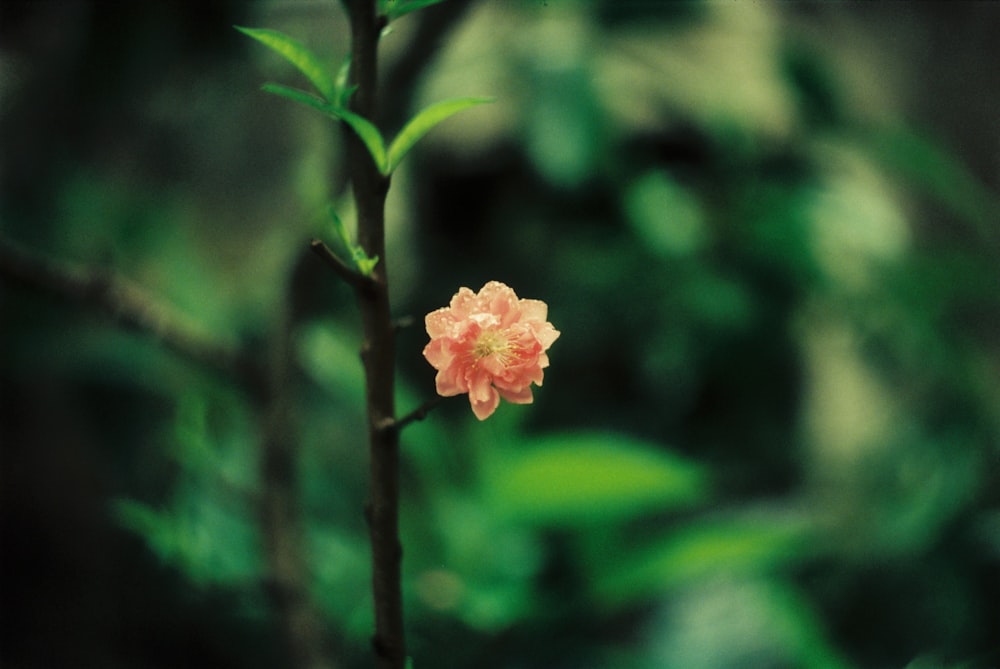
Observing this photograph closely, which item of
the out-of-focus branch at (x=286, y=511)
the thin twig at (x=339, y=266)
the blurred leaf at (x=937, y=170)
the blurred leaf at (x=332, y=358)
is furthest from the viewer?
the blurred leaf at (x=937, y=170)

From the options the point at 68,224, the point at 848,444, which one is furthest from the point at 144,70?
the point at 848,444

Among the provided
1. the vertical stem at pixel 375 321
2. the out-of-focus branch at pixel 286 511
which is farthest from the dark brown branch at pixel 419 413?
the out-of-focus branch at pixel 286 511

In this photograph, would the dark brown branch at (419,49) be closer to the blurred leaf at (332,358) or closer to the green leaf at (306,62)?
the blurred leaf at (332,358)

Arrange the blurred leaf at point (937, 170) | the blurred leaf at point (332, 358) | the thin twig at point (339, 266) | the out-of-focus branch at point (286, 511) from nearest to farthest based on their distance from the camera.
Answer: the thin twig at point (339, 266) → the out-of-focus branch at point (286, 511) → the blurred leaf at point (332, 358) → the blurred leaf at point (937, 170)

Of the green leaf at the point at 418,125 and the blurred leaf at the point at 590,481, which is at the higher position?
the blurred leaf at the point at 590,481

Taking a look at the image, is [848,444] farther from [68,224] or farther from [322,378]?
[68,224]

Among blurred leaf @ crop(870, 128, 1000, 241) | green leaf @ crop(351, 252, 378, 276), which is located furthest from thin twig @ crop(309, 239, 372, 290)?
blurred leaf @ crop(870, 128, 1000, 241)

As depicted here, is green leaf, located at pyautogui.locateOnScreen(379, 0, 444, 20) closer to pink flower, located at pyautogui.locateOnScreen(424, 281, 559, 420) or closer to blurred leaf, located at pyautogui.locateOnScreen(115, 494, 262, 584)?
pink flower, located at pyautogui.locateOnScreen(424, 281, 559, 420)
